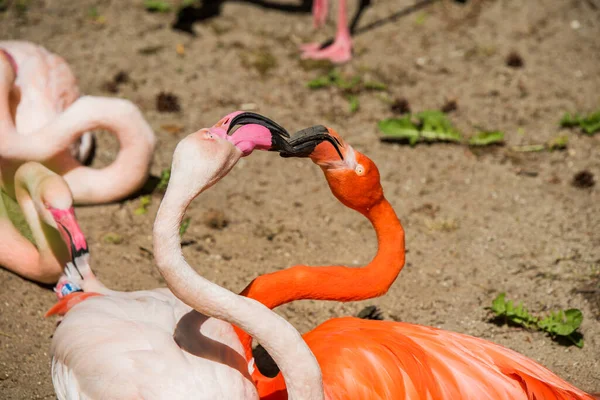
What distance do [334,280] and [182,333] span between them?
0.70 meters

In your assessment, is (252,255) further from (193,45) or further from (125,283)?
(193,45)

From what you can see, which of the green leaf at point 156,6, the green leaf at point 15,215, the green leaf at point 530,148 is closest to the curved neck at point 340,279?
the green leaf at point 15,215

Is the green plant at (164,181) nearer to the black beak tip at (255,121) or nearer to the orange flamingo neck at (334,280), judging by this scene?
the orange flamingo neck at (334,280)

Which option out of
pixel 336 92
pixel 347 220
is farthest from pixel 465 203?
pixel 336 92

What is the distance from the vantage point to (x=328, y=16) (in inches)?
290

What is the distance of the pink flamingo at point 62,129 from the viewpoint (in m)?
4.40

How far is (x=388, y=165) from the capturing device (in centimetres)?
543

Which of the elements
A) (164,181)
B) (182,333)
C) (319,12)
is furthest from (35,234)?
(319,12)

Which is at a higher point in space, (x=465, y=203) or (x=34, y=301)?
(x=465, y=203)

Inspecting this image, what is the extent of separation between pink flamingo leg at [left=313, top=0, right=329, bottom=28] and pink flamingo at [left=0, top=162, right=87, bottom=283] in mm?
3707

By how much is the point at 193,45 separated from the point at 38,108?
89.0 inches

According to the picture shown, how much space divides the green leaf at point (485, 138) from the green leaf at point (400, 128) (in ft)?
1.41

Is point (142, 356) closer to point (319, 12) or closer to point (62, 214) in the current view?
point (62, 214)

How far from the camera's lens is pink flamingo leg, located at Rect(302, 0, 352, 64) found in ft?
21.5
